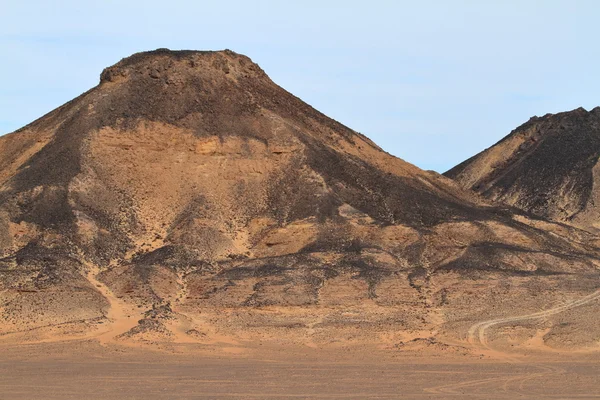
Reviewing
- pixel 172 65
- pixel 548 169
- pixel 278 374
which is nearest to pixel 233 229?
pixel 172 65

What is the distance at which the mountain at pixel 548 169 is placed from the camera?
112438 millimetres

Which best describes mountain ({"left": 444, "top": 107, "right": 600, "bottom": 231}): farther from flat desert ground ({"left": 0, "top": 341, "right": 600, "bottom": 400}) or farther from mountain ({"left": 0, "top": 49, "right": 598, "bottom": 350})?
flat desert ground ({"left": 0, "top": 341, "right": 600, "bottom": 400})

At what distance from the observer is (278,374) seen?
1527 inches

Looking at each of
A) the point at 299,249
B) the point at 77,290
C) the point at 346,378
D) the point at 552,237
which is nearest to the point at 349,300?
the point at 299,249

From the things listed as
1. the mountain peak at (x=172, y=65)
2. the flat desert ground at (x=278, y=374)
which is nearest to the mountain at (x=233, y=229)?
the mountain peak at (x=172, y=65)

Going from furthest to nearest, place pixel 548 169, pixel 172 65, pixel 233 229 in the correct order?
1. pixel 548 169
2. pixel 172 65
3. pixel 233 229

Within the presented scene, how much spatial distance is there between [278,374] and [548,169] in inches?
3409

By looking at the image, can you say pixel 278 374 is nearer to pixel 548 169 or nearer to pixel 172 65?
pixel 172 65

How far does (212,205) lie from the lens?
206 feet

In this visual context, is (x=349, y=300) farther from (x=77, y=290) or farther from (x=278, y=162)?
(x=278, y=162)

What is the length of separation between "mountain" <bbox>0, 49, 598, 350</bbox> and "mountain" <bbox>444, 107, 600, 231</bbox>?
38285mm

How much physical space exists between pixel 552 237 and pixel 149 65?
25.0 m

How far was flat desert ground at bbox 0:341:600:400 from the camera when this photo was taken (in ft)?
114

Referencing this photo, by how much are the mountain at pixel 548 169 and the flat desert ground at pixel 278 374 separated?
63.5 m
